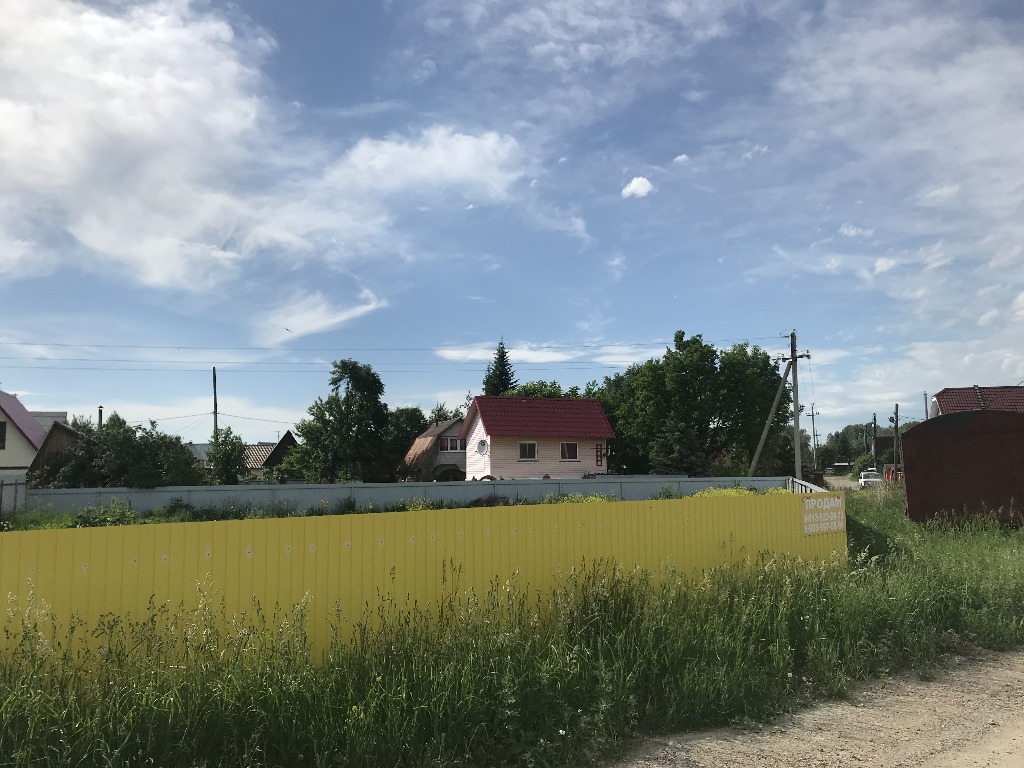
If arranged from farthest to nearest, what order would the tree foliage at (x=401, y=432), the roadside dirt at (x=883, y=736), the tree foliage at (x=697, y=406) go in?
the tree foliage at (x=697, y=406) → the tree foliage at (x=401, y=432) → the roadside dirt at (x=883, y=736)

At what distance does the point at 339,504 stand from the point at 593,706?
842 inches

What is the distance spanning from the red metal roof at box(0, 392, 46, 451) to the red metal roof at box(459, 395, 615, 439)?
23361 millimetres

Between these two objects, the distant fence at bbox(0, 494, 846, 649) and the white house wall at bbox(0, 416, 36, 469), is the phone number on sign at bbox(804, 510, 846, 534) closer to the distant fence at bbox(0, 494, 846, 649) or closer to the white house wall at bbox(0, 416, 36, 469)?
the distant fence at bbox(0, 494, 846, 649)

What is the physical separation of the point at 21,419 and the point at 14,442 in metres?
1.74

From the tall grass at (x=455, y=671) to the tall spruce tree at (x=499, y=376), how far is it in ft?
195

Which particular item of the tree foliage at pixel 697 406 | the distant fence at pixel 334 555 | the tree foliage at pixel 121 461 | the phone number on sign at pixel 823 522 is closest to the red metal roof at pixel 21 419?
the tree foliage at pixel 121 461

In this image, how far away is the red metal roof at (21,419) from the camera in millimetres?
37719

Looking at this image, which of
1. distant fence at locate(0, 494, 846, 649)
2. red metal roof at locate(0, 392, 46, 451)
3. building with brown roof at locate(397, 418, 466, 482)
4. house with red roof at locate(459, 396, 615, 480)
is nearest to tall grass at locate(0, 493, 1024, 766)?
distant fence at locate(0, 494, 846, 649)

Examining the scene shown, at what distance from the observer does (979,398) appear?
3881 cm

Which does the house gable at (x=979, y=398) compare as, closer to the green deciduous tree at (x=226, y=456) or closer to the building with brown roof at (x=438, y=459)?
the building with brown roof at (x=438, y=459)

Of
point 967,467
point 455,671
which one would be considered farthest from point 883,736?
point 967,467

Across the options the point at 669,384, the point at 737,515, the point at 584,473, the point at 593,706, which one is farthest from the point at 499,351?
the point at 593,706

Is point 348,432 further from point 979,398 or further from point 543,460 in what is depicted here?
point 979,398

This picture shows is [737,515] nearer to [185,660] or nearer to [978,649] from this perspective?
[978,649]
